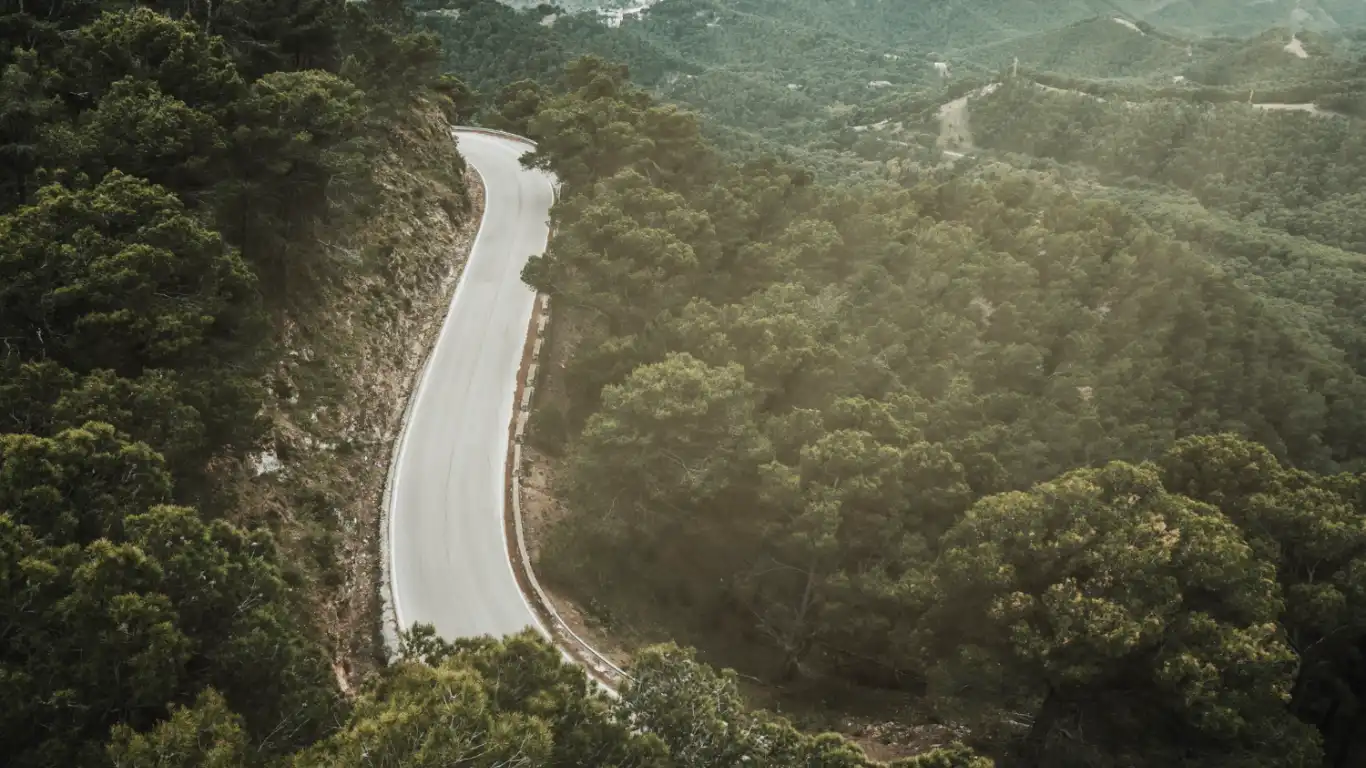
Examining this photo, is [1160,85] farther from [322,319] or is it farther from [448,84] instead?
[322,319]

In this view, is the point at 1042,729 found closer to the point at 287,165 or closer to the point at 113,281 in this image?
the point at 113,281

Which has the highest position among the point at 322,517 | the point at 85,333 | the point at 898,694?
the point at 85,333

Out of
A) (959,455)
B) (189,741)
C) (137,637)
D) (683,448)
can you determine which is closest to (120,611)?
(137,637)

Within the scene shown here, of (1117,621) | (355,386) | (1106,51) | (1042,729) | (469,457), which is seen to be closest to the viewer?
(1117,621)

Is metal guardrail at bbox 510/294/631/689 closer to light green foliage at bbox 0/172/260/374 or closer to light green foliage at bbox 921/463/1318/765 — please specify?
light green foliage at bbox 921/463/1318/765

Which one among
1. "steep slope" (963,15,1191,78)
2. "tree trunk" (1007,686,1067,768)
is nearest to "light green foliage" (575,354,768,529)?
"tree trunk" (1007,686,1067,768)

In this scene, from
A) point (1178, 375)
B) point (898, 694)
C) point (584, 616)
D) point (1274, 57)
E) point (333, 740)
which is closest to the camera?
point (333, 740)

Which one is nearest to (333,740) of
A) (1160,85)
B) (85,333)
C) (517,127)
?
(85,333)
